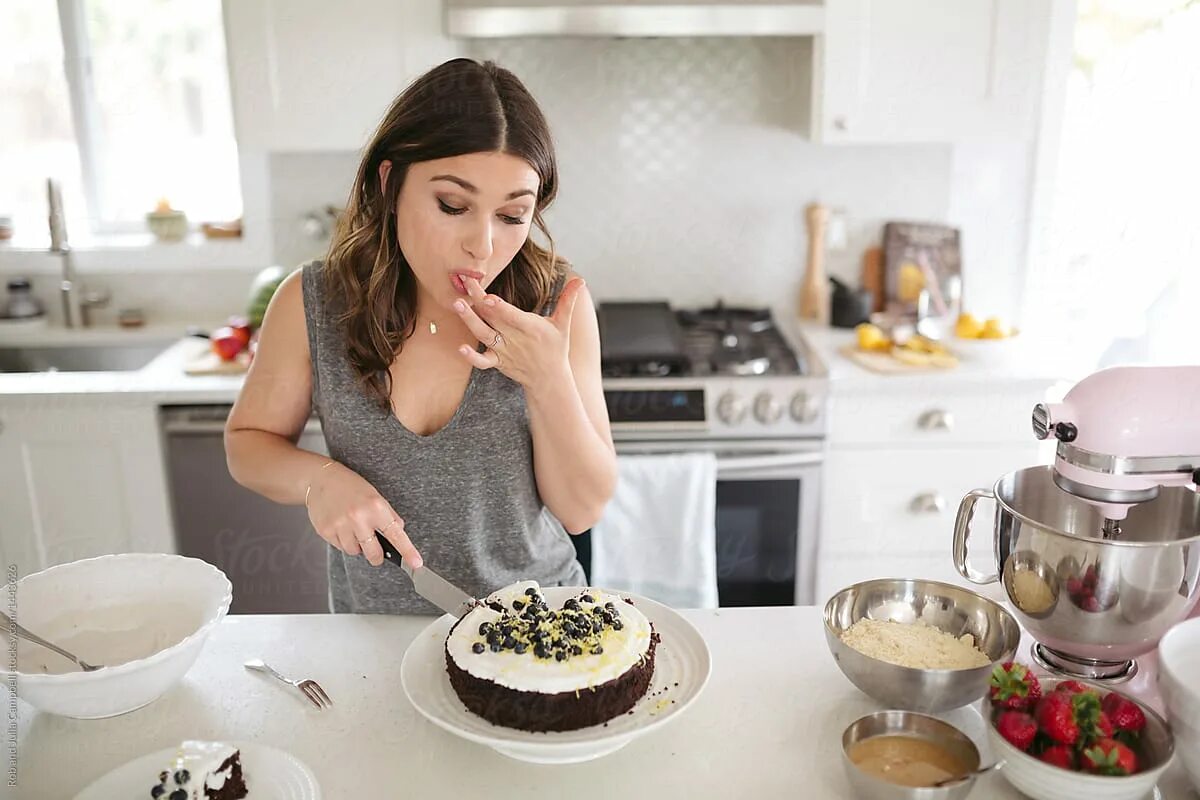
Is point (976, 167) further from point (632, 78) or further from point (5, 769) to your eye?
point (5, 769)

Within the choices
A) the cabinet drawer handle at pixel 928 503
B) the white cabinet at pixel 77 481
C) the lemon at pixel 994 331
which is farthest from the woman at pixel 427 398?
the lemon at pixel 994 331

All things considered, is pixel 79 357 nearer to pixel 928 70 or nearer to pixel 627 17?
pixel 627 17

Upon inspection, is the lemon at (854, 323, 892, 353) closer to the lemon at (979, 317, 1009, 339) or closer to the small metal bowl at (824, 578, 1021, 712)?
the lemon at (979, 317, 1009, 339)

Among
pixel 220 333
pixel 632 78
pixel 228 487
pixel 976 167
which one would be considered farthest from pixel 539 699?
pixel 976 167

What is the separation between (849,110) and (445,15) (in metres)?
0.97

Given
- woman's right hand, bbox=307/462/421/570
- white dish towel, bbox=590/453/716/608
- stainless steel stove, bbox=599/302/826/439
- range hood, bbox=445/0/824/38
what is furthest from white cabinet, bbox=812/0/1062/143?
woman's right hand, bbox=307/462/421/570

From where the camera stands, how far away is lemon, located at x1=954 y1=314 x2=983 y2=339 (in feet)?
8.25

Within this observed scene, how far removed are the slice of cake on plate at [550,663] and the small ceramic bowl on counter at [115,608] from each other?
0.91ft

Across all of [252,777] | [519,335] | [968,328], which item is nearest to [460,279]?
[519,335]

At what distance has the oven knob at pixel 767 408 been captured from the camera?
2.26 metres

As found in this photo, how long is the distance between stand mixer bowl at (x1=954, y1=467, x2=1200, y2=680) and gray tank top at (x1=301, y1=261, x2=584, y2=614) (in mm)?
575

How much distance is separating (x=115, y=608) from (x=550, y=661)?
0.53m

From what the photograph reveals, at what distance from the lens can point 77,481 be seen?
229 centimetres

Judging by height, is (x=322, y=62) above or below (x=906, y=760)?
above
